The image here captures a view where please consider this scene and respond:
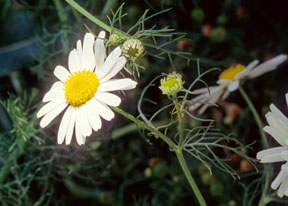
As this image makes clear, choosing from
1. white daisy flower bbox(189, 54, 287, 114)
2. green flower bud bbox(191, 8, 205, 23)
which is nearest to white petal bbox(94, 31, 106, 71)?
white daisy flower bbox(189, 54, 287, 114)

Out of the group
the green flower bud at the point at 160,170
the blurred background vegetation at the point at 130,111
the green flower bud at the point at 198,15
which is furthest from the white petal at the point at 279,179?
the green flower bud at the point at 198,15

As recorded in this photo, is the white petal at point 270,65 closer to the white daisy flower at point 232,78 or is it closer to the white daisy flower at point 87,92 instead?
the white daisy flower at point 232,78

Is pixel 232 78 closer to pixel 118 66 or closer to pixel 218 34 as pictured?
pixel 218 34

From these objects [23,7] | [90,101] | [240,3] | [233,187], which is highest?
[23,7]

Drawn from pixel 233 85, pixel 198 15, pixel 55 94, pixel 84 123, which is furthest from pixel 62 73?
pixel 198 15

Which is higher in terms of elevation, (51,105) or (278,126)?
(51,105)

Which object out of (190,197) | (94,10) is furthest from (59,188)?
(94,10)

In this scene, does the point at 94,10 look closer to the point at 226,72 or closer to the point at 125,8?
the point at 125,8
